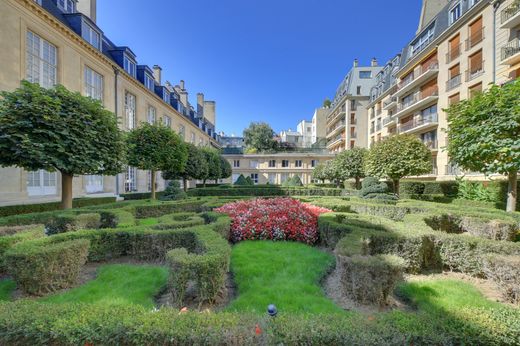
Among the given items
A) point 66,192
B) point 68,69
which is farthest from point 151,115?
point 66,192

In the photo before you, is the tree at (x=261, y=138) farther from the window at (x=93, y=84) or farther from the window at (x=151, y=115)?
the window at (x=93, y=84)

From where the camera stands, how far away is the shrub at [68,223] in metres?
6.26

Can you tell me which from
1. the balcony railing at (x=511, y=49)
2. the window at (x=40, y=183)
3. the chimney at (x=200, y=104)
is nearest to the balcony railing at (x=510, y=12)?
the balcony railing at (x=511, y=49)

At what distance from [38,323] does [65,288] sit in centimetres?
259

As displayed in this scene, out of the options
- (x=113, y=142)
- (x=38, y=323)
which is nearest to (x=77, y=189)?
(x=113, y=142)

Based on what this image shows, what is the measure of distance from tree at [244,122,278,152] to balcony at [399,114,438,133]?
90.5ft

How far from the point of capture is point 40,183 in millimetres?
12688

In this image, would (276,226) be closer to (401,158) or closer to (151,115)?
(401,158)

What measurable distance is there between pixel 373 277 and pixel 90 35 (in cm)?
2231

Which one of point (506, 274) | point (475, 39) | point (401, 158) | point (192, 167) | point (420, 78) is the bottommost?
point (506, 274)

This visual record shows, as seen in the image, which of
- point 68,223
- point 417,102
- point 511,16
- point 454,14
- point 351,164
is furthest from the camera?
point 417,102

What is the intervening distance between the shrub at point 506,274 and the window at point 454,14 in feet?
81.2

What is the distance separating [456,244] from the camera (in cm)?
498

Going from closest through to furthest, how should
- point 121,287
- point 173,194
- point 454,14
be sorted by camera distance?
1. point 121,287
2. point 173,194
3. point 454,14
